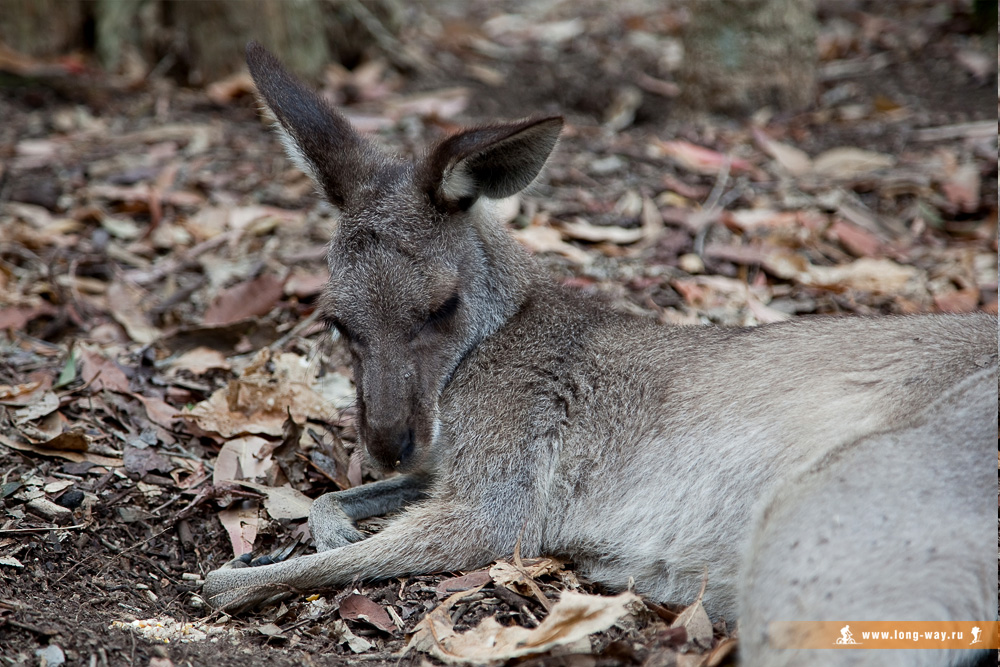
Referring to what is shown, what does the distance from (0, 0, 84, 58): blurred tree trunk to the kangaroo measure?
518cm

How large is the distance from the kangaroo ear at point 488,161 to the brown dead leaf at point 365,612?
1.65 m

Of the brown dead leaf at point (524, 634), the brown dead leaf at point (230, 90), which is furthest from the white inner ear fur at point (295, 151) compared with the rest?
the brown dead leaf at point (230, 90)

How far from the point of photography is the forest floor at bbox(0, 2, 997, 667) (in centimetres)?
356

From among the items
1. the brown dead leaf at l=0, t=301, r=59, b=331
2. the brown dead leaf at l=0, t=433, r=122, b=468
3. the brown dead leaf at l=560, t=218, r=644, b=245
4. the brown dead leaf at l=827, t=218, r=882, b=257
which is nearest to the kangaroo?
the brown dead leaf at l=0, t=433, r=122, b=468

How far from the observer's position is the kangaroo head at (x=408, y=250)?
3764 mm

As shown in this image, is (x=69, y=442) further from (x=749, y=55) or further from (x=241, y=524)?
(x=749, y=55)

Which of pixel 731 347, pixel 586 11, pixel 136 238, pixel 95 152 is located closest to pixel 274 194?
pixel 136 238

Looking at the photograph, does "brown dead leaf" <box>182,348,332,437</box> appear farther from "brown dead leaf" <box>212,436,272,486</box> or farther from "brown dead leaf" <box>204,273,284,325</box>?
"brown dead leaf" <box>204,273,284,325</box>

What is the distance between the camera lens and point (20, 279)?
589 centimetres

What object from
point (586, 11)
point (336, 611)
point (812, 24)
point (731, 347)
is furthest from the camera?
point (586, 11)

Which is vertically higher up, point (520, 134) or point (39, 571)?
point (520, 134)

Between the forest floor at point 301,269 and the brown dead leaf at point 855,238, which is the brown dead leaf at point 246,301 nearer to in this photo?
the forest floor at point 301,269

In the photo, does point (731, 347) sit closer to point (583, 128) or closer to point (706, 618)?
point (706, 618)

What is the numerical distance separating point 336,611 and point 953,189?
5342mm
